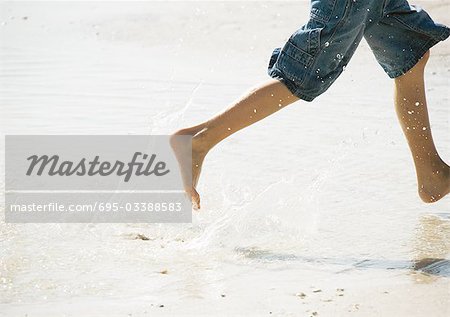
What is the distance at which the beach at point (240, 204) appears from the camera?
2.93 metres

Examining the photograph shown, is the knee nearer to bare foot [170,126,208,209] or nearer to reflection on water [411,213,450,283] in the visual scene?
reflection on water [411,213,450,283]

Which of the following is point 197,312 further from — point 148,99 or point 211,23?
point 211,23

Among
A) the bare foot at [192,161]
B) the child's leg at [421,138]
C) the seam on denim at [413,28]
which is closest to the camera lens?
the bare foot at [192,161]

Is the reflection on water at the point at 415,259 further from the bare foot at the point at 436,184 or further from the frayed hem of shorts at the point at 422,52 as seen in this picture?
the frayed hem of shorts at the point at 422,52

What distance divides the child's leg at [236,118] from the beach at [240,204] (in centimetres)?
32

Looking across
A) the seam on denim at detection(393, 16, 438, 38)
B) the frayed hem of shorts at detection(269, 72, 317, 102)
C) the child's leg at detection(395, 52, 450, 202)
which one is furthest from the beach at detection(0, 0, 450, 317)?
the seam on denim at detection(393, 16, 438, 38)

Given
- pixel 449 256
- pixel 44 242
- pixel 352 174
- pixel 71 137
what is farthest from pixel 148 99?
pixel 449 256

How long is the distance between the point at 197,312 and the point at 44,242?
2.96 feet

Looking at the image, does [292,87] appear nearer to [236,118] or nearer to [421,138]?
[236,118]

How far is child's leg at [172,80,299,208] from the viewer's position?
10.8 ft

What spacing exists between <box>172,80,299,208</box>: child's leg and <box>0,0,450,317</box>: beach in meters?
Result: 0.32

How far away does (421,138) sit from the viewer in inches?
145

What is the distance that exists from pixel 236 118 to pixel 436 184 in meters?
0.85

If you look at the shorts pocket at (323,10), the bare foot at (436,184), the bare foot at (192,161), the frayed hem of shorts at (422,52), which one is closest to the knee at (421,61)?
the frayed hem of shorts at (422,52)
